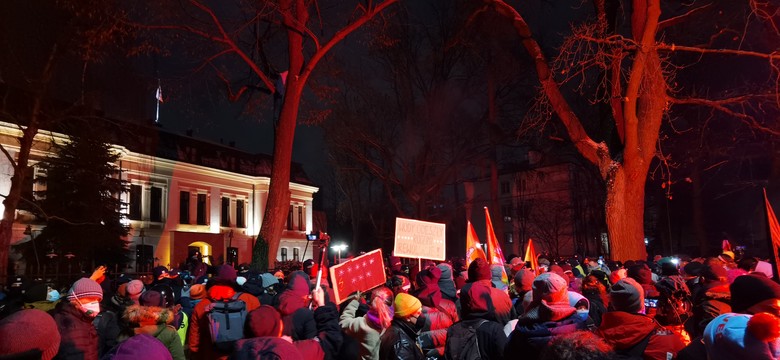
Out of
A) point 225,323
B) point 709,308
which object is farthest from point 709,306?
point 225,323

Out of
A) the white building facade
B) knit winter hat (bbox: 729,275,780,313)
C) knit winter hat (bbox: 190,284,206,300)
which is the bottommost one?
knit winter hat (bbox: 190,284,206,300)

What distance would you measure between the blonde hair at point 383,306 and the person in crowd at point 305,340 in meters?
0.36

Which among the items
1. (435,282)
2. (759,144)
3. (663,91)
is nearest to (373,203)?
(759,144)

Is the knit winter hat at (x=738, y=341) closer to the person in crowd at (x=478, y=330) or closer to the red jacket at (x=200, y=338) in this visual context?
the person in crowd at (x=478, y=330)

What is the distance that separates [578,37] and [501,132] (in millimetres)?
17313

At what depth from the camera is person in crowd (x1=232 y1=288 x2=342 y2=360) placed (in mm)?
3617

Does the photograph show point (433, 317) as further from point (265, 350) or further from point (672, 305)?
point (265, 350)

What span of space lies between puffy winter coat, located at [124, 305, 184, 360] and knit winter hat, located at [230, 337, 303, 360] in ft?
4.33

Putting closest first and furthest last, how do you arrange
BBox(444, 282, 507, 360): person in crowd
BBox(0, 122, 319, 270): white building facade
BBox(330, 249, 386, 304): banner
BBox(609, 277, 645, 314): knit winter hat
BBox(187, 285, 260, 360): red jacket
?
BBox(609, 277, 645, 314): knit winter hat → BBox(444, 282, 507, 360): person in crowd → BBox(187, 285, 260, 360): red jacket → BBox(330, 249, 386, 304): banner → BBox(0, 122, 319, 270): white building facade

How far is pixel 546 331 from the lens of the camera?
3701mm

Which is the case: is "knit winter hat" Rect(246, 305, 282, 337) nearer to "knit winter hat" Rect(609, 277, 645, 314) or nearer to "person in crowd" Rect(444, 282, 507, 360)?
"person in crowd" Rect(444, 282, 507, 360)

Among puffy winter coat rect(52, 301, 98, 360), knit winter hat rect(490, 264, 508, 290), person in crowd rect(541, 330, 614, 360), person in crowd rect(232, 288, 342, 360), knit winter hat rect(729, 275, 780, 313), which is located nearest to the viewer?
person in crowd rect(541, 330, 614, 360)

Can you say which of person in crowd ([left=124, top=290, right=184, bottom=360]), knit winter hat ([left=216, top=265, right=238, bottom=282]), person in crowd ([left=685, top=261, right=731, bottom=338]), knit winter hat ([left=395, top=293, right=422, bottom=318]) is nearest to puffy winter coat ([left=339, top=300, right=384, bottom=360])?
knit winter hat ([left=395, top=293, right=422, bottom=318])

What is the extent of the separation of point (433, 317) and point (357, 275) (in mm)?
2283
